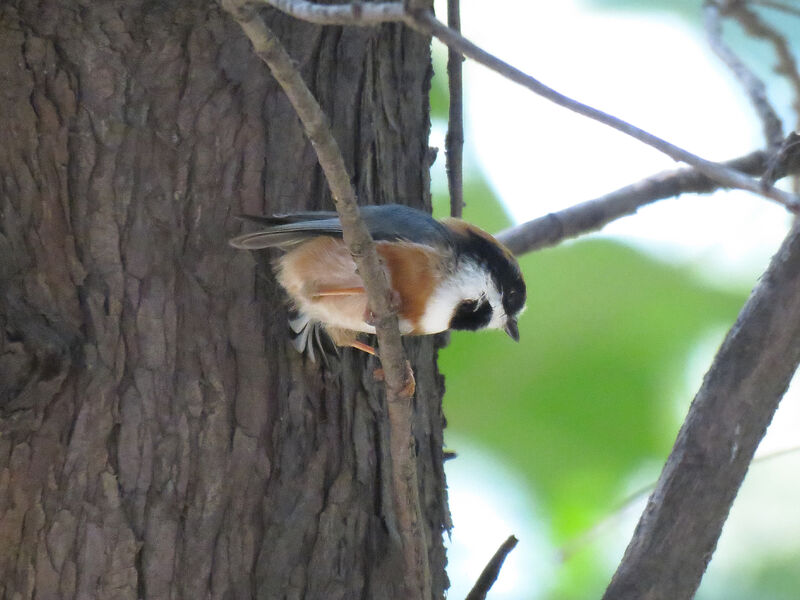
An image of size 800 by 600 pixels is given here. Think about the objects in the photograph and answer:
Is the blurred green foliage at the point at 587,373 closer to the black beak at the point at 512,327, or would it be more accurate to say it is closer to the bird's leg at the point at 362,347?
the black beak at the point at 512,327

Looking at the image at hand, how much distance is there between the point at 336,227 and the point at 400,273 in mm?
184

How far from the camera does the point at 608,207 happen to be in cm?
247

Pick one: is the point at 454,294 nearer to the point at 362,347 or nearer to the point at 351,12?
the point at 362,347

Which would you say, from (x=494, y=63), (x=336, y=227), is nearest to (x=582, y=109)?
(x=494, y=63)

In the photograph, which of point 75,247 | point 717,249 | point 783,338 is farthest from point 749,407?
point 717,249

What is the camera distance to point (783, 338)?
188cm

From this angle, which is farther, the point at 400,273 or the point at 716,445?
the point at 400,273

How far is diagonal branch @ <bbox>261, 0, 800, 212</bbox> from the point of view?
0.93 metres

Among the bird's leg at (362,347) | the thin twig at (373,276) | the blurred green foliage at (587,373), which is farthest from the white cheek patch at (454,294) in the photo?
the blurred green foliage at (587,373)

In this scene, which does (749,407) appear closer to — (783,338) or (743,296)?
(783,338)

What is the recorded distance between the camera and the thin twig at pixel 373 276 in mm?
1086

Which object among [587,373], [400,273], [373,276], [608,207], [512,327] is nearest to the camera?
[373,276]

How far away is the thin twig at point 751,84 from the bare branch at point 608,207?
31 cm

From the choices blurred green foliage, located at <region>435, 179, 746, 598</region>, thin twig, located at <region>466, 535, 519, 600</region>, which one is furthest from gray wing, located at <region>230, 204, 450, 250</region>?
blurred green foliage, located at <region>435, 179, 746, 598</region>
